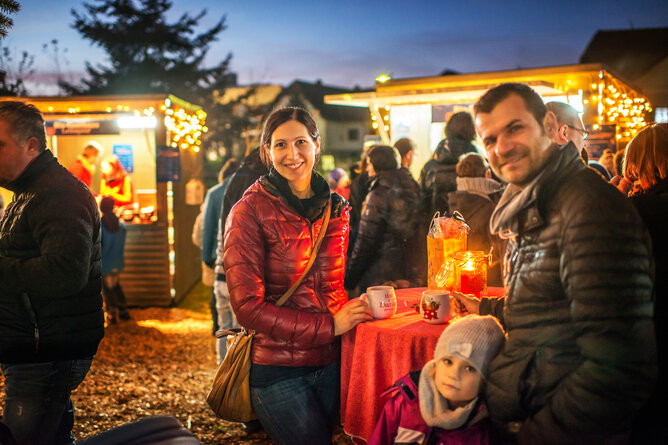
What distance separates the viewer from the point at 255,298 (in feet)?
7.77

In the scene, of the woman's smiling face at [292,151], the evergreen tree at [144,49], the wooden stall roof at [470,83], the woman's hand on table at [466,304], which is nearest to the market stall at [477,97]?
the wooden stall roof at [470,83]

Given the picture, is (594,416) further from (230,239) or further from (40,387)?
(40,387)

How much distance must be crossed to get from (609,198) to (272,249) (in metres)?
1.45

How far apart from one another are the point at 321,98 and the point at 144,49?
894 inches

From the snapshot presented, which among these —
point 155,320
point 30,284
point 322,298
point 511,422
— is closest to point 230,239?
point 322,298

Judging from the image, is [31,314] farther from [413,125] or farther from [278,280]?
[413,125]

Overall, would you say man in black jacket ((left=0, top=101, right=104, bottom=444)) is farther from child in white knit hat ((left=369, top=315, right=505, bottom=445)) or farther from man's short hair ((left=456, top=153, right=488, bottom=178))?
man's short hair ((left=456, top=153, right=488, bottom=178))

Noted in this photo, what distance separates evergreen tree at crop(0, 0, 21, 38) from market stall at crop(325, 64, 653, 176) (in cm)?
714

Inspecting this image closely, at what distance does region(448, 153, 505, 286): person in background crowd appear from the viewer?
475cm

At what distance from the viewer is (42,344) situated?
2549 mm

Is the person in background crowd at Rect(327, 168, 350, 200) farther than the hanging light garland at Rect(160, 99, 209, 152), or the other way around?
the person in background crowd at Rect(327, 168, 350, 200)

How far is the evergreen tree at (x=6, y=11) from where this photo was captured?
257 cm

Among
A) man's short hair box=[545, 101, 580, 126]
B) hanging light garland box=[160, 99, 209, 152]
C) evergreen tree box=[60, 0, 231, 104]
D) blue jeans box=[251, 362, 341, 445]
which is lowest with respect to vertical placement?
blue jeans box=[251, 362, 341, 445]

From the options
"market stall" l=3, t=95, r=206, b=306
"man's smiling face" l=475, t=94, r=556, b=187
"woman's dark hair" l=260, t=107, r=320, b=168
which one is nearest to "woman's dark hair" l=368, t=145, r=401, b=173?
"woman's dark hair" l=260, t=107, r=320, b=168
